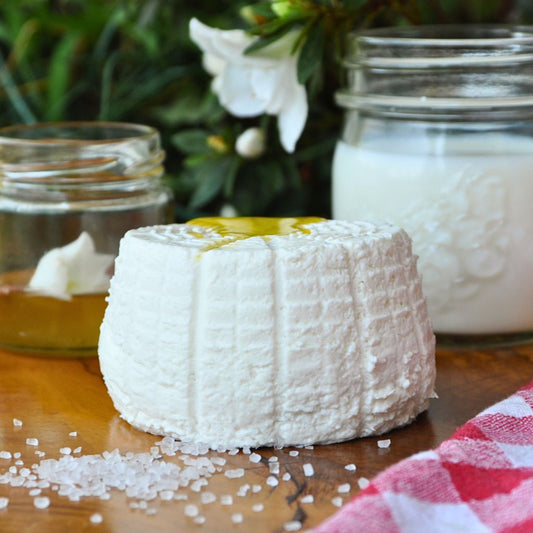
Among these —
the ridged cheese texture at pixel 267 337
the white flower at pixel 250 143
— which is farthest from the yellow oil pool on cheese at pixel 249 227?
the white flower at pixel 250 143

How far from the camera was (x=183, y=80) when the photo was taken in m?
1.44

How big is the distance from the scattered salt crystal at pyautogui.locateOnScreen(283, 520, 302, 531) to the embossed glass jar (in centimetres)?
40

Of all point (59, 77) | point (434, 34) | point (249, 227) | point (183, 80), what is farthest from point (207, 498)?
point (59, 77)

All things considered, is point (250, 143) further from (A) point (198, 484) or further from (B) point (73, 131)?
(A) point (198, 484)

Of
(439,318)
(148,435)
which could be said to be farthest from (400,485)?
(439,318)

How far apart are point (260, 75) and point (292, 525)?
1.90 ft

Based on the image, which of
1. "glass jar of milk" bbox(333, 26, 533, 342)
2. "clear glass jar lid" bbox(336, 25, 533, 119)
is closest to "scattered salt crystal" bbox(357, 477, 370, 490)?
"glass jar of milk" bbox(333, 26, 533, 342)

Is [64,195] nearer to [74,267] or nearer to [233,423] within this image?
[74,267]

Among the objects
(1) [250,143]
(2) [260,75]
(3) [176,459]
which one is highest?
(2) [260,75]

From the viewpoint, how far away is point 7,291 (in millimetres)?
960

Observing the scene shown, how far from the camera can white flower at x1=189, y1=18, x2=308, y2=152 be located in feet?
3.32

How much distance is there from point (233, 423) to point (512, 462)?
0.70 ft

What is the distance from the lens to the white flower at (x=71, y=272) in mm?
930

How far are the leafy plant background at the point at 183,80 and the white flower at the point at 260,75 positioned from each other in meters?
0.04
